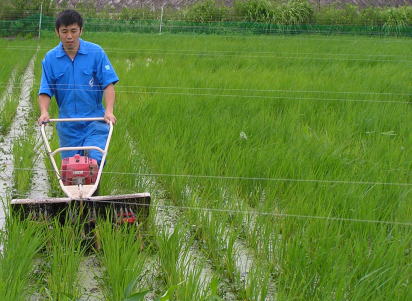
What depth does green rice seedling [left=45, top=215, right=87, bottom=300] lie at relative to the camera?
6.88 ft

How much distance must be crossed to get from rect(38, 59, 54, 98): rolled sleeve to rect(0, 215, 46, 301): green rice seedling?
2.64 feet

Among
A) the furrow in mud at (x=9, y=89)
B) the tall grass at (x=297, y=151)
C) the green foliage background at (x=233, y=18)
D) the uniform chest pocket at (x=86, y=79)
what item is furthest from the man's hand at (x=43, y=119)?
the green foliage background at (x=233, y=18)

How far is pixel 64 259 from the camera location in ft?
7.21

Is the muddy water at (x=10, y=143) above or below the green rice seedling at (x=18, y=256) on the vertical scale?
below

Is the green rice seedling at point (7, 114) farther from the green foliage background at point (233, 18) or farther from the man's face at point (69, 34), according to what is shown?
the green foliage background at point (233, 18)

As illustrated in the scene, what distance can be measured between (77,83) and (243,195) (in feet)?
3.54

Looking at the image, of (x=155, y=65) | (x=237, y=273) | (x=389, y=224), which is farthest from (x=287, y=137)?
(x=155, y=65)

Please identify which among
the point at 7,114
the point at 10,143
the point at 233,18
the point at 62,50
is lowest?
the point at 10,143

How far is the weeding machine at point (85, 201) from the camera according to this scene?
2385 millimetres

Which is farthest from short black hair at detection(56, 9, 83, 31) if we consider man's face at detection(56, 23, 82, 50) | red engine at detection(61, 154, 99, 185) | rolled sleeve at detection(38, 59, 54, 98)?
red engine at detection(61, 154, 99, 185)

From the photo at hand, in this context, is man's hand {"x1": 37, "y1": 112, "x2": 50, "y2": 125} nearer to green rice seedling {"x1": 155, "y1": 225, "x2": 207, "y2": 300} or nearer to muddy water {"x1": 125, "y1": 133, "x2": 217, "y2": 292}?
muddy water {"x1": 125, "y1": 133, "x2": 217, "y2": 292}

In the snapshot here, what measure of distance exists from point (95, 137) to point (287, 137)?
1.46 m

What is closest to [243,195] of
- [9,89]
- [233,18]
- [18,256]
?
[18,256]

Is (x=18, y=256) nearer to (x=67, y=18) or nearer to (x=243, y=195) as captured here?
(x=67, y=18)
